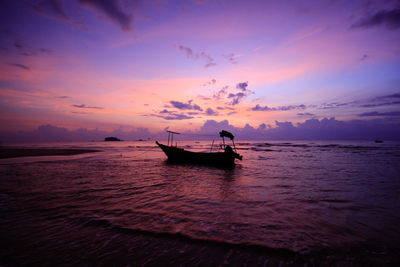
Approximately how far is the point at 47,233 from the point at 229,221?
583 centimetres

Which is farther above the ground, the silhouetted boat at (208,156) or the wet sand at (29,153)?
the silhouetted boat at (208,156)

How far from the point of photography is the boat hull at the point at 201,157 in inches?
890

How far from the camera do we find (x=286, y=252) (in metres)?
4.73

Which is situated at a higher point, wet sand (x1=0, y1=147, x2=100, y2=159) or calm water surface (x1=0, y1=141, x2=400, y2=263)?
calm water surface (x1=0, y1=141, x2=400, y2=263)

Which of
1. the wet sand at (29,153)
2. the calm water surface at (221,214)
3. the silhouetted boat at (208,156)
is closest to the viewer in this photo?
the calm water surface at (221,214)

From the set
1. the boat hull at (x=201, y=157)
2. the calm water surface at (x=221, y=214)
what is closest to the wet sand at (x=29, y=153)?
the boat hull at (x=201, y=157)

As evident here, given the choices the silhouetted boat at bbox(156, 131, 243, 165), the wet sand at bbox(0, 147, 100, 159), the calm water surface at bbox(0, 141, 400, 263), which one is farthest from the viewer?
the wet sand at bbox(0, 147, 100, 159)

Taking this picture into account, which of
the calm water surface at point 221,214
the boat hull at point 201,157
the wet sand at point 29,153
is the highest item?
the boat hull at point 201,157

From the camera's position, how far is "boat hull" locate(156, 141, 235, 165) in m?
22.6

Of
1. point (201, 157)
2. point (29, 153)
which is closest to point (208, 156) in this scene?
point (201, 157)

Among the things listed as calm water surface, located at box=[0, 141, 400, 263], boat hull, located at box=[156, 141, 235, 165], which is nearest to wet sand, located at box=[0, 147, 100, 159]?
boat hull, located at box=[156, 141, 235, 165]

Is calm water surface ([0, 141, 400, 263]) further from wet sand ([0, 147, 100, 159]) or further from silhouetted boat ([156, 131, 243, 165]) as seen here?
wet sand ([0, 147, 100, 159])

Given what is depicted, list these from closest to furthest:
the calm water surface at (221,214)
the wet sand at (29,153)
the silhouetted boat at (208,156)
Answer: the calm water surface at (221,214), the silhouetted boat at (208,156), the wet sand at (29,153)

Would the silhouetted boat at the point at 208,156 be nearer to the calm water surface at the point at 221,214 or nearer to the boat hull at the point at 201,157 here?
the boat hull at the point at 201,157
